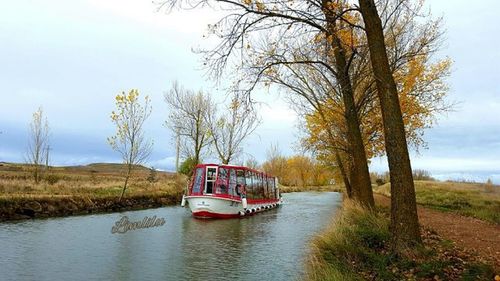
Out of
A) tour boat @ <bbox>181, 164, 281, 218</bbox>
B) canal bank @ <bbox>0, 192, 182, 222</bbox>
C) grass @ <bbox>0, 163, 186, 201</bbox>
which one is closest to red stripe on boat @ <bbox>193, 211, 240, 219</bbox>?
tour boat @ <bbox>181, 164, 281, 218</bbox>

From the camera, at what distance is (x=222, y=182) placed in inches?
1110

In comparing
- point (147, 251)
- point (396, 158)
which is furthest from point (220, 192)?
point (396, 158)

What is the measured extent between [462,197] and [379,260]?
28.4 metres

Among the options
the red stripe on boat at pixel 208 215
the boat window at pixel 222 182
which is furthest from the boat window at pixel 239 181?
the red stripe on boat at pixel 208 215

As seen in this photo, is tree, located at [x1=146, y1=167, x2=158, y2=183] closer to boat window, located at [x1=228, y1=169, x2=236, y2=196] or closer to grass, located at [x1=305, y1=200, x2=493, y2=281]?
boat window, located at [x1=228, y1=169, x2=236, y2=196]

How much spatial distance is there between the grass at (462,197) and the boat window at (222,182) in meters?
13.1

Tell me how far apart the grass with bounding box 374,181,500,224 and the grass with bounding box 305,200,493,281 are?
1306 cm

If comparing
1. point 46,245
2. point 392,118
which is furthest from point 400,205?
point 46,245

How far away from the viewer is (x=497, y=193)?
33.2 meters

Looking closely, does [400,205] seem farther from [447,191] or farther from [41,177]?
[447,191]

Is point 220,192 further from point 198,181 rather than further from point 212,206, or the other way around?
point 198,181

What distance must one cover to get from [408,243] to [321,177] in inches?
3471

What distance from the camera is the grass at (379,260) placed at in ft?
23.6

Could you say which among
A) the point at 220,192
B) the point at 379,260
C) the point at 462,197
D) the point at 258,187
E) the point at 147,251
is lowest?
the point at 147,251
